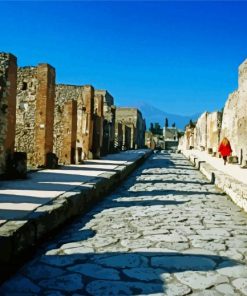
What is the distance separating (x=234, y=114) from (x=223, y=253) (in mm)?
15512

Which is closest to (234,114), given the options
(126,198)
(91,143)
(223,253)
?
(91,143)

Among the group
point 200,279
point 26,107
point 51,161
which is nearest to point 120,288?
point 200,279

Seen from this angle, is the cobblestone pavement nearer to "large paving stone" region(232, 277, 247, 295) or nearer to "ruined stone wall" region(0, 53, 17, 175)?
"large paving stone" region(232, 277, 247, 295)

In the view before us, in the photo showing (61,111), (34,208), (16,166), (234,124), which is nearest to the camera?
(34,208)

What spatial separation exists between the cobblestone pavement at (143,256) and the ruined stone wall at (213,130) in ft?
59.7

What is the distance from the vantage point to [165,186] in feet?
33.3

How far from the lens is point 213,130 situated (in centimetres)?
2627

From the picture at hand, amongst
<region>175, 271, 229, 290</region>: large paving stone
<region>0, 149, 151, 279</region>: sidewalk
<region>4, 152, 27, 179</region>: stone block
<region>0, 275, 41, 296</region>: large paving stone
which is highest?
<region>4, 152, 27, 179</region>: stone block

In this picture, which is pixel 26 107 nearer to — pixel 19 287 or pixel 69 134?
pixel 69 134

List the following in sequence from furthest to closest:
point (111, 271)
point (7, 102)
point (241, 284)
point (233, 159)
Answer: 1. point (233, 159)
2. point (7, 102)
3. point (111, 271)
4. point (241, 284)

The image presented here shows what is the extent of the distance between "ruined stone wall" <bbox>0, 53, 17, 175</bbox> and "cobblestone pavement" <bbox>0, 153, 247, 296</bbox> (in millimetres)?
3675

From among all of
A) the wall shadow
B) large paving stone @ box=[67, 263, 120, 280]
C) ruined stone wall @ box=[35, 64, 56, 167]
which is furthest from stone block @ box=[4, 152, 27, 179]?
large paving stone @ box=[67, 263, 120, 280]

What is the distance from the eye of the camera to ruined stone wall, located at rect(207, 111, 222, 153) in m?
24.7

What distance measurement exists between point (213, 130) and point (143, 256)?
2292cm
